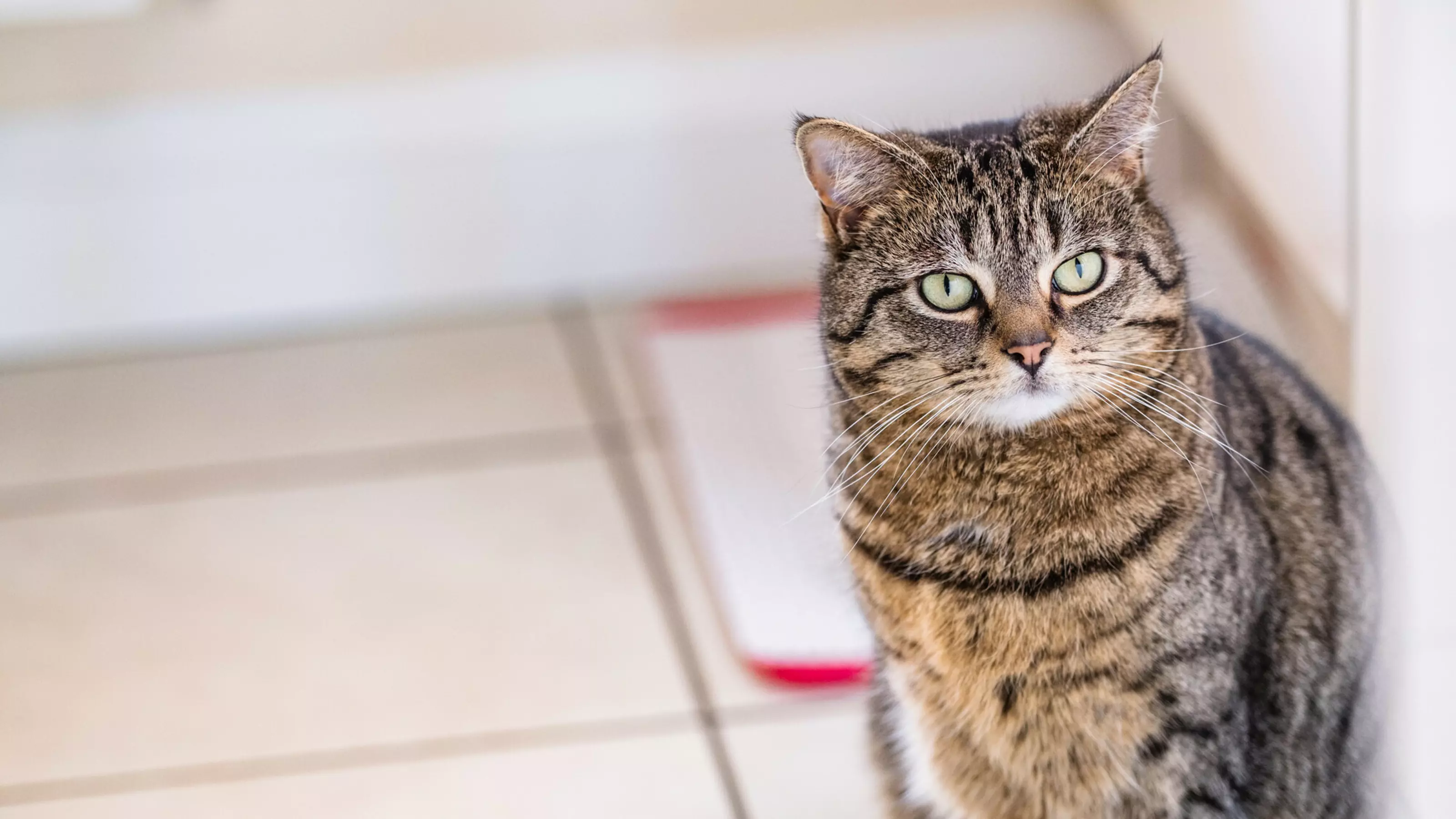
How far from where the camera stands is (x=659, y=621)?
1401mm

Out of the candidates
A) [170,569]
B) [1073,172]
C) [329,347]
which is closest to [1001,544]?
[1073,172]

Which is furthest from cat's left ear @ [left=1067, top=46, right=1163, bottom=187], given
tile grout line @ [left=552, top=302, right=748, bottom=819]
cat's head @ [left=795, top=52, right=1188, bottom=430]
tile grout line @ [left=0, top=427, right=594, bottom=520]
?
tile grout line @ [left=0, top=427, right=594, bottom=520]

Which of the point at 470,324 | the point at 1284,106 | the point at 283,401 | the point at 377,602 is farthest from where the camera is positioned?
the point at 470,324

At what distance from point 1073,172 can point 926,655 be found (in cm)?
30

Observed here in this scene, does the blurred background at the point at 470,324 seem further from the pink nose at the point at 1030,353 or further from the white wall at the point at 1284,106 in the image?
the pink nose at the point at 1030,353

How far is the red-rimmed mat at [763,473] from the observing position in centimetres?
132

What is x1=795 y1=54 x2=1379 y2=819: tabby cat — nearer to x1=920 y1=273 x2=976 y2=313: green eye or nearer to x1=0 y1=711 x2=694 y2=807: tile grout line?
x1=920 y1=273 x2=976 y2=313: green eye

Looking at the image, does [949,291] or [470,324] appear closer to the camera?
[949,291]

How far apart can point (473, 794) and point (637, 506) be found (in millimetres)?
436

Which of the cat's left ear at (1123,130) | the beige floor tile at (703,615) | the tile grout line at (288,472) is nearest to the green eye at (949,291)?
the cat's left ear at (1123,130)

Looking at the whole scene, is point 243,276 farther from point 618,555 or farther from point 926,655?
point 926,655

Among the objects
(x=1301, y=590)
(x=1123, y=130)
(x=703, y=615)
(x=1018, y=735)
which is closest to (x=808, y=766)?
(x=703, y=615)

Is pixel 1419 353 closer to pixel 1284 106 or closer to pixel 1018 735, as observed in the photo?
pixel 1018 735

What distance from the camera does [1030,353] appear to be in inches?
33.2
